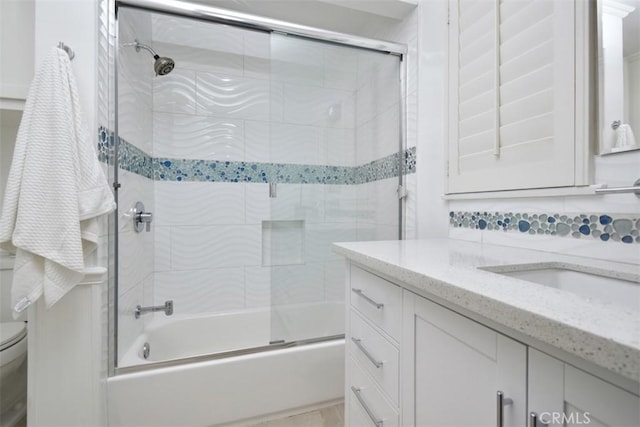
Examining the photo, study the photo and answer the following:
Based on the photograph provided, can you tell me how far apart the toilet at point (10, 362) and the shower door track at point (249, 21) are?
145cm

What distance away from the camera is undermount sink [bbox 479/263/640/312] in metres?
0.65

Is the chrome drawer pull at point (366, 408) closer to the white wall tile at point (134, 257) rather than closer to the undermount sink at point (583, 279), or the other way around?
the undermount sink at point (583, 279)

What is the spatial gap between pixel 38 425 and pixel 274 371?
34.3 inches

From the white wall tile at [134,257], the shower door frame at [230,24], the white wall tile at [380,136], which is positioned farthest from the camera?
the white wall tile at [380,136]

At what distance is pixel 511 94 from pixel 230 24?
1271 millimetres

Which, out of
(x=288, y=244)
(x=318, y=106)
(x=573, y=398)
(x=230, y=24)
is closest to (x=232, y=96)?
(x=230, y=24)

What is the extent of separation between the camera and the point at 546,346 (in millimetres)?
389

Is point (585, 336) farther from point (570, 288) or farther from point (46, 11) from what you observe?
point (46, 11)

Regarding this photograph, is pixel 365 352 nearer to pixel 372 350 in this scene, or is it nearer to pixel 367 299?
pixel 372 350

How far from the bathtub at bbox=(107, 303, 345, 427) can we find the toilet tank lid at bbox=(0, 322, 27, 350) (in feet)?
1.32

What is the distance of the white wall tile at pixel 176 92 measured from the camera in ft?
6.39

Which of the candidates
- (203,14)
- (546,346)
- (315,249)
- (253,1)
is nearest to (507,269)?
(546,346)

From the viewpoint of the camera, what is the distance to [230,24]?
55.8 inches

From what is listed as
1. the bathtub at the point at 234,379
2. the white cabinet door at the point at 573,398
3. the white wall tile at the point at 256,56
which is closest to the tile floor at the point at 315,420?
the bathtub at the point at 234,379
